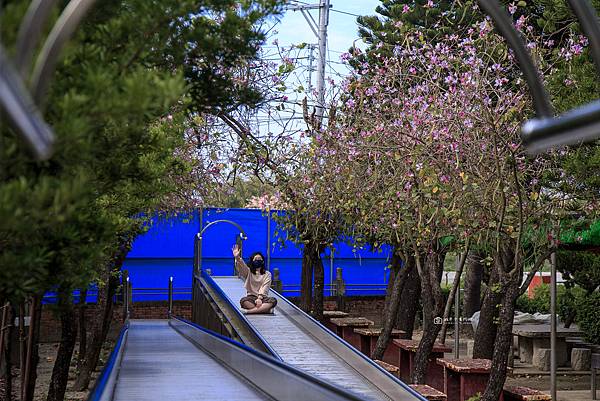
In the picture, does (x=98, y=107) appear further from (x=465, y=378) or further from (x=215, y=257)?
(x=215, y=257)

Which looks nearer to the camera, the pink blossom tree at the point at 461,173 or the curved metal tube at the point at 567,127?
the curved metal tube at the point at 567,127

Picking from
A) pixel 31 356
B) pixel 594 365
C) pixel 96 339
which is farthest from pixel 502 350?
pixel 96 339

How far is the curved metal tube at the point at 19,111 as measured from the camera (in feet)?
9.37

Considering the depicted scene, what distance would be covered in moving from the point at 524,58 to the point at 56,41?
204cm

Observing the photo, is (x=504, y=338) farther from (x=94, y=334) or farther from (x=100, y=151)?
(x=94, y=334)

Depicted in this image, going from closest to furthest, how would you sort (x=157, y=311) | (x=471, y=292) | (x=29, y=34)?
(x=29, y=34) < (x=471, y=292) < (x=157, y=311)

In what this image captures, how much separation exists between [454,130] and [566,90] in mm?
1559

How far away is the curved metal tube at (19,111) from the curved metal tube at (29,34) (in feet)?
2.56

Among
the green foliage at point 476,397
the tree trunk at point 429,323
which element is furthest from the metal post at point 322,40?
the green foliage at point 476,397

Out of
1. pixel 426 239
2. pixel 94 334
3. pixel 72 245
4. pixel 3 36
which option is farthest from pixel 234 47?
pixel 94 334

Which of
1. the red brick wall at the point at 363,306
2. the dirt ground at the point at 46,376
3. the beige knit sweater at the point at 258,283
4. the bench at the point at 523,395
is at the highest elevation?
the beige knit sweater at the point at 258,283

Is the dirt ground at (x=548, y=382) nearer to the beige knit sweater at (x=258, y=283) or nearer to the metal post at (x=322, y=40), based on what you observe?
the beige knit sweater at (x=258, y=283)

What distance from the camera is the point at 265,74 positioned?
17688 mm

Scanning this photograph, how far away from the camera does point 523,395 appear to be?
40.8 ft
